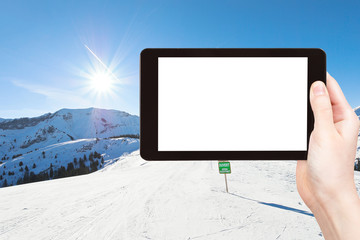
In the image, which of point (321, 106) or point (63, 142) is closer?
point (321, 106)

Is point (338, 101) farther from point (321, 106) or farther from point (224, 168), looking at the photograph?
point (224, 168)

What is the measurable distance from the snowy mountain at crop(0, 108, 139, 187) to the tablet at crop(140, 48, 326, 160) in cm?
5034

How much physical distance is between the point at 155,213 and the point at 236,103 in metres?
6.24

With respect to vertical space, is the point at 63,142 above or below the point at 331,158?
below

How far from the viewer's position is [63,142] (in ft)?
245

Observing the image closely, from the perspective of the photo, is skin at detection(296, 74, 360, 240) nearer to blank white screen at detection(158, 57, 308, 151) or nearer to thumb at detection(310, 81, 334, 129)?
thumb at detection(310, 81, 334, 129)

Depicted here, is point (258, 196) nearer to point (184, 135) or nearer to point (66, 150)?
point (184, 135)

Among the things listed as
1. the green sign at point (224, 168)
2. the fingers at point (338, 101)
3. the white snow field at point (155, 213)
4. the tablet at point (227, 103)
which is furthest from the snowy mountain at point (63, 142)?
the fingers at point (338, 101)

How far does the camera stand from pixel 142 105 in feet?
5.59

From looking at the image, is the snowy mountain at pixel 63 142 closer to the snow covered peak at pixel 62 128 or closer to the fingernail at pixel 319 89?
the snow covered peak at pixel 62 128

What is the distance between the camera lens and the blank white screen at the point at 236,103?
1674mm

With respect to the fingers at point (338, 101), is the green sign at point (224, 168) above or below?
below

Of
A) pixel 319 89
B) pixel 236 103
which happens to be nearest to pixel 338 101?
pixel 319 89

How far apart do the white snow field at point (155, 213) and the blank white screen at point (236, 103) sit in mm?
4558
